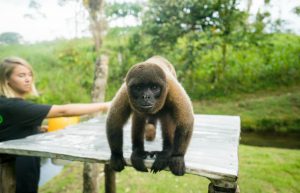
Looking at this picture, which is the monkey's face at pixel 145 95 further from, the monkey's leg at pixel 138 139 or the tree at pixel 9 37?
the tree at pixel 9 37

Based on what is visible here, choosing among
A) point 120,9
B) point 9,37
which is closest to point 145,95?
point 120,9

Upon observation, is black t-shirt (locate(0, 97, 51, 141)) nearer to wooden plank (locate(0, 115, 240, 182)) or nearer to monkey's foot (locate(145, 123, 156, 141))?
wooden plank (locate(0, 115, 240, 182))

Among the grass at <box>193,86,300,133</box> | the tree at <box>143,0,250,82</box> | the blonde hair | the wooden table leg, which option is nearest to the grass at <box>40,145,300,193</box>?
the blonde hair

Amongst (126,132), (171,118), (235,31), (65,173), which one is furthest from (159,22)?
(171,118)

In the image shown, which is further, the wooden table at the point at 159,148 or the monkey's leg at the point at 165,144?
the monkey's leg at the point at 165,144

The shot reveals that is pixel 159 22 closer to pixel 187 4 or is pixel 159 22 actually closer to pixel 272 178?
pixel 187 4

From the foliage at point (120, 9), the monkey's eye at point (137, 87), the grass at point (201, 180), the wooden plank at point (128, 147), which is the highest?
the foliage at point (120, 9)

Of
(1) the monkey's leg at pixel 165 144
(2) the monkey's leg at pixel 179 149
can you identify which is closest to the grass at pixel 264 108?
(1) the monkey's leg at pixel 165 144

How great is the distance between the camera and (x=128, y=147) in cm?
357

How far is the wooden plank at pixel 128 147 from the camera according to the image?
275cm

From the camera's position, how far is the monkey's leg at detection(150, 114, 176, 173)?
9.50 feet

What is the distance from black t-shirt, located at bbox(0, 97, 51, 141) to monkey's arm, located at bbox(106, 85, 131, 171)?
116cm

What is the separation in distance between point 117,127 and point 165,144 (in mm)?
498

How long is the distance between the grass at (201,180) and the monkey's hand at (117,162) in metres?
2.84
